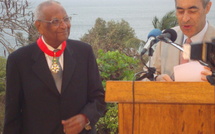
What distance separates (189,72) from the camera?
2629mm

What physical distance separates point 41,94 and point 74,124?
31 centimetres

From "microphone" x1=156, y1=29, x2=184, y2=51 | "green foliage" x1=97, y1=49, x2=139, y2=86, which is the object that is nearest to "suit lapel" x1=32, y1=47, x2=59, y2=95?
"microphone" x1=156, y1=29, x2=184, y2=51

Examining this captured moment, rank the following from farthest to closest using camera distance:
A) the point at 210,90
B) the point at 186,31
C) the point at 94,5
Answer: the point at 94,5, the point at 186,31, the point at 210,90

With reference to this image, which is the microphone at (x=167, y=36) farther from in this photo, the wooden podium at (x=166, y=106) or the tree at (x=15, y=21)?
the tree at (x=15, y=21)

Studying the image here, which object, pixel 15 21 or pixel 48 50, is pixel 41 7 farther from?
pixel 15 21

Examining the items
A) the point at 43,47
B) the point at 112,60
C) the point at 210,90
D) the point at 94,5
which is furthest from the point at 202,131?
the point at 94,5

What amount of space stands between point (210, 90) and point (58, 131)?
4.30 feet

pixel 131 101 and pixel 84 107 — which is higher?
pixel 131 101

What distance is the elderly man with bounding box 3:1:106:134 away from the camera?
10.2 ft

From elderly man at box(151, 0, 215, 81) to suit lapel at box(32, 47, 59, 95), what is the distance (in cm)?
76

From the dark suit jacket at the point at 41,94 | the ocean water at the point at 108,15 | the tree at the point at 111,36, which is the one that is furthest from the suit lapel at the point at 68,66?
the tree at the point at 111,36

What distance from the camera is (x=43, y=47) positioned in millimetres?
3199

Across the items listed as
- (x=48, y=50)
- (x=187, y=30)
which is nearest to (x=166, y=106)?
(x=187, y=30)

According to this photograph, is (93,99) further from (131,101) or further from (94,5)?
(94,5)
